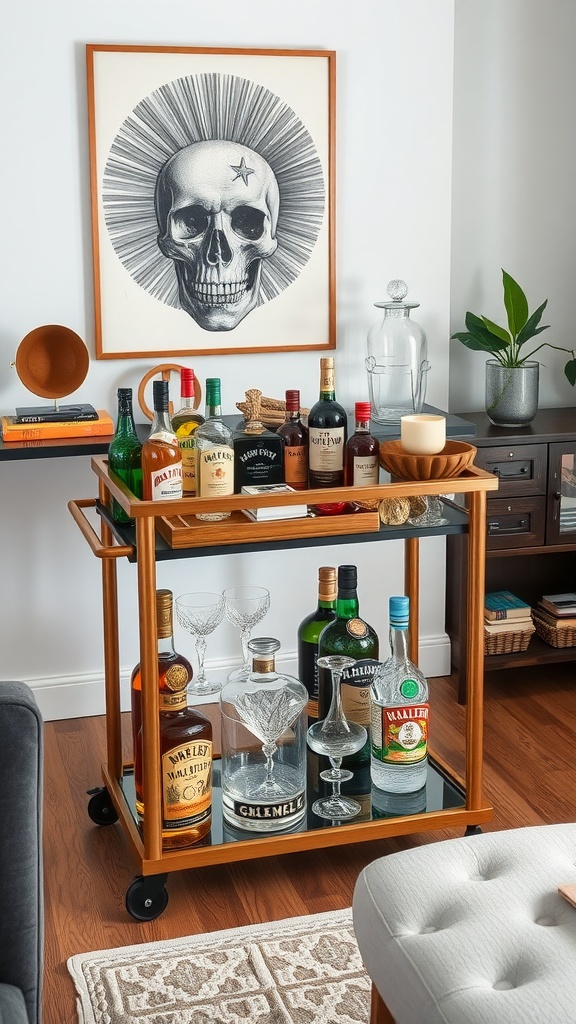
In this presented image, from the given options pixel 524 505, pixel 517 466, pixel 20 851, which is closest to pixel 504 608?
pixel 524 505

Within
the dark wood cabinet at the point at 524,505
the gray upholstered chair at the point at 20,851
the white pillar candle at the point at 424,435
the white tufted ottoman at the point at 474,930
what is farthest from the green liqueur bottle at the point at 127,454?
the dark wood cabinet at the point at 524,505

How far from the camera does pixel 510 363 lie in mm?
3305

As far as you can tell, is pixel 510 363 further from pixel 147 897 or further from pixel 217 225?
pixel 147 897

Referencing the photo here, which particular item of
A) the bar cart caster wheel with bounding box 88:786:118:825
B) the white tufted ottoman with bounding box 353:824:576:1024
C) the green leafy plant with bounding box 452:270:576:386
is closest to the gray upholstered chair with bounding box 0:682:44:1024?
the white tufted ottoman with bounding box 353:824:576:1024

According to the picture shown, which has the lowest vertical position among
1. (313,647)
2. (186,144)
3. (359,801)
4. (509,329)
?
(359,801)

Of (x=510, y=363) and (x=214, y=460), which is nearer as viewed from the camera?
(x=214, y=460)

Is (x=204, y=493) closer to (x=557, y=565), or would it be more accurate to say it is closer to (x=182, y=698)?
(x=182, y=698)

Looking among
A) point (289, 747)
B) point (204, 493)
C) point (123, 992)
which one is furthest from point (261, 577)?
point (123, 992)

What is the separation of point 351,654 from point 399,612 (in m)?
0.23

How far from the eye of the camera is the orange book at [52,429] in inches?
107

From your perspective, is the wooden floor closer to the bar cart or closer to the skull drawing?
the bar cart

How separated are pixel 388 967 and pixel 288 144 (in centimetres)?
216

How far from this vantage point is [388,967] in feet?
5.04

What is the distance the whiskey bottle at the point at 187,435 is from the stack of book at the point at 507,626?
1.38 meters
